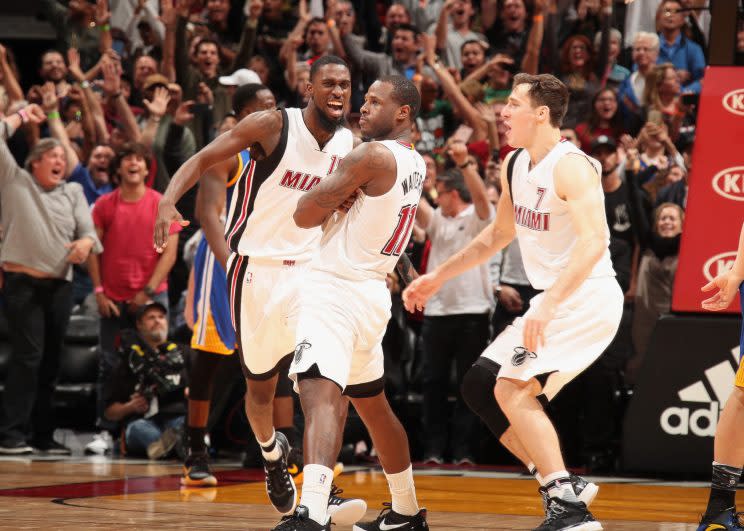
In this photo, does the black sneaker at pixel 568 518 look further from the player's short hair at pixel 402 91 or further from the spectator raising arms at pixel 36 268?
the spectator raising arms at pixel 36 268

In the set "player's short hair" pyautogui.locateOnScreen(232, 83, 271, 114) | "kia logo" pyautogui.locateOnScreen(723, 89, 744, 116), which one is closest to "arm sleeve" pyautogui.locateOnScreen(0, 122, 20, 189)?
"player's short hair" pyautogui.locateOnScreen(232, 83, 271, 114)

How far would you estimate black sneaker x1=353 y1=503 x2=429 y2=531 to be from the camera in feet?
18.1

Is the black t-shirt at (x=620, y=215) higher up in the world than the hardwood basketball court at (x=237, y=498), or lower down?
higher up

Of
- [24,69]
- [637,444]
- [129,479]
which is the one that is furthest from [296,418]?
[24,69]

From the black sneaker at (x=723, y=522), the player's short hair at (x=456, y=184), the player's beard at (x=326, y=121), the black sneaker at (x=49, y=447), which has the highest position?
the player's beard at (x=326, y=121)

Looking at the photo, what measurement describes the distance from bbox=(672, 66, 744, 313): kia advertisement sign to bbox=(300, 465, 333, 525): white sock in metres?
4.38

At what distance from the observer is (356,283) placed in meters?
5.23

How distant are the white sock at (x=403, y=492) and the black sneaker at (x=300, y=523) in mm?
856

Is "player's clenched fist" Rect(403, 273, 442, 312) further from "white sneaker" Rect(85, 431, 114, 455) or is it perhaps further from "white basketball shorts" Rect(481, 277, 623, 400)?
"white sneaker" Rect(85, 431, 114, 455)

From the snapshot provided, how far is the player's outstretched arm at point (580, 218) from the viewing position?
5148 millimetres

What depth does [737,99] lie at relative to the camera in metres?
8.48

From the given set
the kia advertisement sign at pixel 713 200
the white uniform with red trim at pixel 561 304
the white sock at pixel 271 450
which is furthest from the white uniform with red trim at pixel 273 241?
the kia advertisement sign at pixel 713 200

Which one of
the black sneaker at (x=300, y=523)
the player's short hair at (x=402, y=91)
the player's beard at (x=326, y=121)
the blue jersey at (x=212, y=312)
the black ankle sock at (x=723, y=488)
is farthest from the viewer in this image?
the blue jersey at (x=212, y=312)

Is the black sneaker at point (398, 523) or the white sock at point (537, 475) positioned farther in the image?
the black sneaker at point (398, 523)
